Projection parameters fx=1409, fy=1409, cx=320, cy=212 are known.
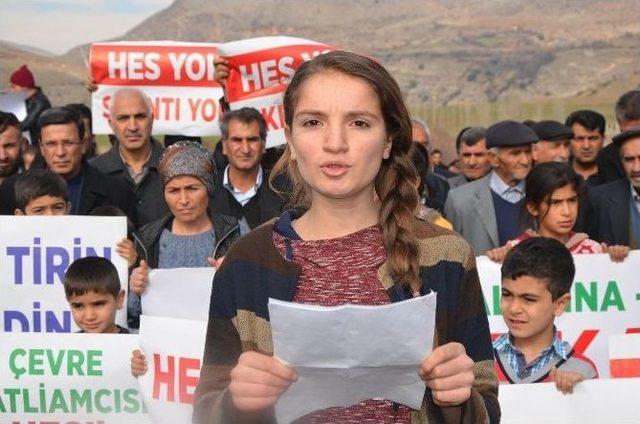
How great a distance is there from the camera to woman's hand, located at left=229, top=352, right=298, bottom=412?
244cm

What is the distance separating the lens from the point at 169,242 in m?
6.69

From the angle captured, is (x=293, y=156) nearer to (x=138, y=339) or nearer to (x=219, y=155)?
(x=138, y=339)

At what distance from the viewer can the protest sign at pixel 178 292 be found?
6473 mm

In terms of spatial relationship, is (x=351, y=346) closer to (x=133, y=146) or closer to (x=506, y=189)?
(x=506, y=189)

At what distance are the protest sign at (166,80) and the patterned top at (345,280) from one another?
23.3 ft

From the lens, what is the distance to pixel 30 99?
41.1ft

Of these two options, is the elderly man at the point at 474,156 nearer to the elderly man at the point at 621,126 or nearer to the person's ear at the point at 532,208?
the elderly man at the point at 621,126

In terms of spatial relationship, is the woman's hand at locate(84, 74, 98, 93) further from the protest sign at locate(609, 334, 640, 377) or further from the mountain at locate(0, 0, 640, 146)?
the mountain at locate(0, 0, 640, 146)

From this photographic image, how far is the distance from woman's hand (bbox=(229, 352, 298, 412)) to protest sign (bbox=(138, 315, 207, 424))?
2946 mm

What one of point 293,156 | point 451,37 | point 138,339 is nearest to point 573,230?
point 138,339

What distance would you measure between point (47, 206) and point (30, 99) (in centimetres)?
573

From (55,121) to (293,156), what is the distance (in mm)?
5234

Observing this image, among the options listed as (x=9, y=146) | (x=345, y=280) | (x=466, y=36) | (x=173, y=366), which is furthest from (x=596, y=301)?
(x=466, y=36)

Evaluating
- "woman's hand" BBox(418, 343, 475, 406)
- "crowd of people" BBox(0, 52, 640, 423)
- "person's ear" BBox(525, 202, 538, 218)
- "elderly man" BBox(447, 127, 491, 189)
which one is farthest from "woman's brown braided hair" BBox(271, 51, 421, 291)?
"elderly man" BBox(447, 127, 491, 189)
